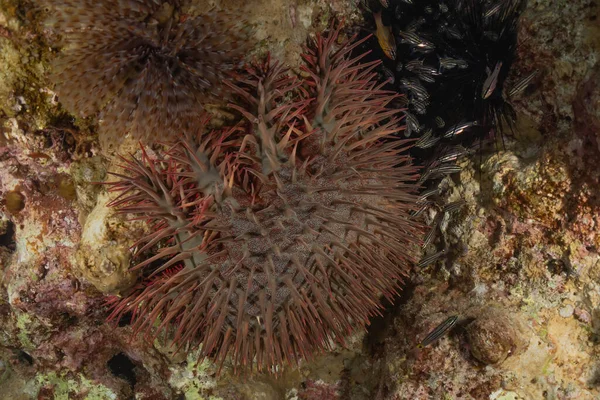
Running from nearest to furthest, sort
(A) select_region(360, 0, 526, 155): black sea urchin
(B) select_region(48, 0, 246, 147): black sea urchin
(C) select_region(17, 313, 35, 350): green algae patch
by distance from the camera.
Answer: (B) select_region(48, 0, 246, 147): black sea urchin, (A) select_region(360, 0, 526, 155): black sea urchin, (C) select_region(17, 313, 35, 350): green algae patch

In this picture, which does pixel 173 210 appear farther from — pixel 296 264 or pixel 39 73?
pixel 39 73

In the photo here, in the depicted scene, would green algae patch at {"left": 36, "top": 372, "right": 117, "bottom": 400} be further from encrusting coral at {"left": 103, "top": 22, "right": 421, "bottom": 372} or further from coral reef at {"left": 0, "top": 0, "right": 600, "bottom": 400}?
encrusting coral at {"left": 103, "top": 22, "right": 421, "bottom": 372}

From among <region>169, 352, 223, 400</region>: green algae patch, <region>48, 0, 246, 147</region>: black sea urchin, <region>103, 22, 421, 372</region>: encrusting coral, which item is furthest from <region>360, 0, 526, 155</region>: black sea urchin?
<region>169, 352, 223, 400</region>: green algae patch

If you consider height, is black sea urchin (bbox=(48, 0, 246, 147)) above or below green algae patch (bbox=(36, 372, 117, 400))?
above

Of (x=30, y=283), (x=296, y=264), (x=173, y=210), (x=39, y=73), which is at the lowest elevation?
(x=30, y=283)

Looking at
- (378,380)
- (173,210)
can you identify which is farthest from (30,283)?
(378,380)

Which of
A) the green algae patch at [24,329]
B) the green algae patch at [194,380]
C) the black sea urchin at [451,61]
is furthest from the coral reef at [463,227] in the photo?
the green algae patch at [194,380]

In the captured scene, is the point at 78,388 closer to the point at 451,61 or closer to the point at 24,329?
the point at 24,329
